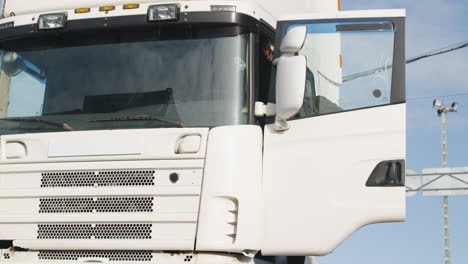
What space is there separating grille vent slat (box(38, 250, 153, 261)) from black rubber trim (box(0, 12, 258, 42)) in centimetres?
181

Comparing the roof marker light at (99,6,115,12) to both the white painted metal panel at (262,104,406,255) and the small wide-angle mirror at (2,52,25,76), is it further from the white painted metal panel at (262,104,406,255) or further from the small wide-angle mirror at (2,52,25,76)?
the white painted metal panel at (262,104,406,255)

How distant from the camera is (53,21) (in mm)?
5898

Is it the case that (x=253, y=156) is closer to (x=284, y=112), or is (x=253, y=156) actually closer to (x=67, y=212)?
(x=284, y=112)

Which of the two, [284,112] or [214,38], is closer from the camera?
[284,112]

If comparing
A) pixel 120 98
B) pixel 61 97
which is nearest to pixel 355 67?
pixel 120 98

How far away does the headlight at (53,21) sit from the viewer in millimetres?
5871

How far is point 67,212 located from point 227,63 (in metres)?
1.67

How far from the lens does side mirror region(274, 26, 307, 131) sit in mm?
5113

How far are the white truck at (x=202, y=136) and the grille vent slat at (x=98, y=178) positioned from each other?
0.04 feet

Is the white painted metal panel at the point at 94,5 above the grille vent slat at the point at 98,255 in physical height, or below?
above

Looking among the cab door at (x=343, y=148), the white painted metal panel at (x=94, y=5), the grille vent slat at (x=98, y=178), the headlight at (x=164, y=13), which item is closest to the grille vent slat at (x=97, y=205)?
the grille vent slat at (x=98, y=178)

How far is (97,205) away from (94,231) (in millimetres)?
196

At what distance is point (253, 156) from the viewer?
5230mm

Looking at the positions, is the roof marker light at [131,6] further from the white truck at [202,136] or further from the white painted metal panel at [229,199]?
the white painted metal panel at [229,199]
